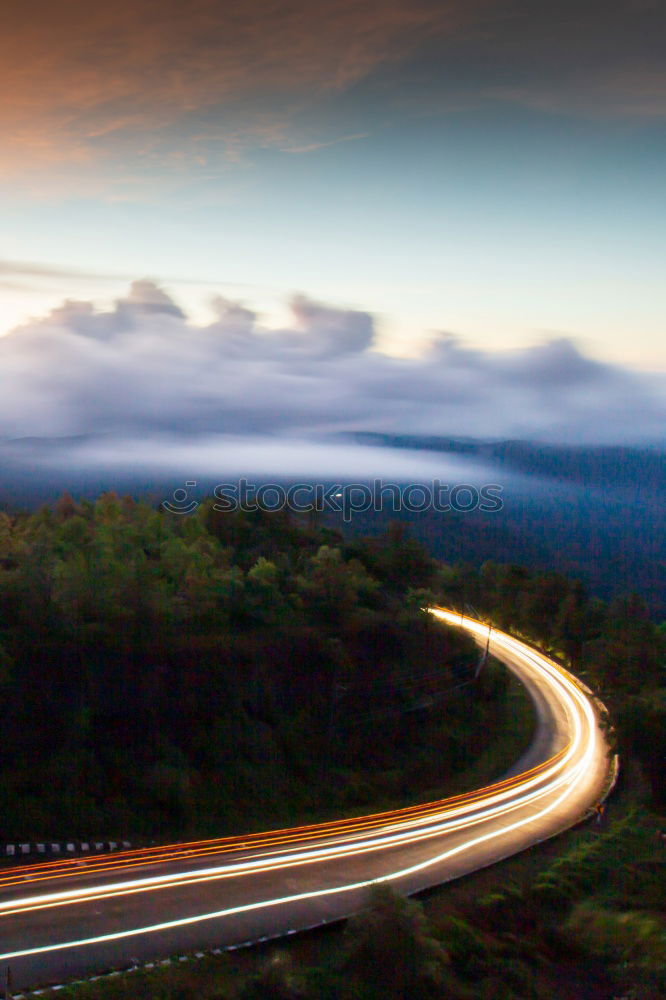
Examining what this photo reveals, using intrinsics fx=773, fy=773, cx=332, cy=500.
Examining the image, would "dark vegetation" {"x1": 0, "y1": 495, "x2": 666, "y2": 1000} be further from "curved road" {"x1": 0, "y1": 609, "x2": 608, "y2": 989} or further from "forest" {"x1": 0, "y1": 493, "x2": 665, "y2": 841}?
"curved road" {"x1": 0, "y1": 609, "x2": 608, "y2": 989}

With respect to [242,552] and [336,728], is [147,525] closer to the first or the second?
[242,552]

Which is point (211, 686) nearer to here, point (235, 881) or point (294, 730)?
point (294, 730)

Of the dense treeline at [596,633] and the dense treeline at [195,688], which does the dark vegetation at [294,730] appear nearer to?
the dense treeline at [195,688]

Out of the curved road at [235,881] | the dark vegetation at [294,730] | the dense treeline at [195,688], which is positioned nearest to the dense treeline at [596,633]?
the dark vegetation at [294,730]

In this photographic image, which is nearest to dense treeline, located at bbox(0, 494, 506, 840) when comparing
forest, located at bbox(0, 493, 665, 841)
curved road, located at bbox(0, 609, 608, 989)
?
forest, located at bbox(0, 493, 665, 841)

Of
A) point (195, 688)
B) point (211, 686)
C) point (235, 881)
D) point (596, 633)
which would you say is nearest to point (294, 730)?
point (211, 686)
